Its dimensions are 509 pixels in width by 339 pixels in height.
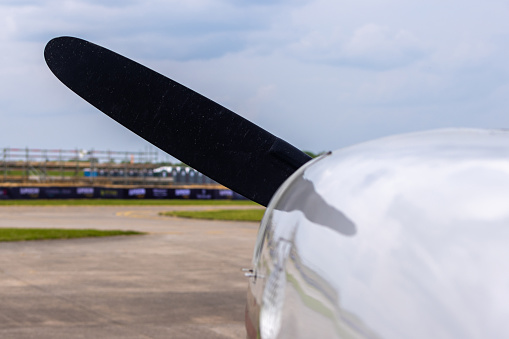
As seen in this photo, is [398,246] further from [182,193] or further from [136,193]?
[182,193]

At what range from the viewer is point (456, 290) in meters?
1.52

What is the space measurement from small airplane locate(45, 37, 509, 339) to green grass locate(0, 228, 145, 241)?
18216 mm

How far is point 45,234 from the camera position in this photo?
20.2 metres

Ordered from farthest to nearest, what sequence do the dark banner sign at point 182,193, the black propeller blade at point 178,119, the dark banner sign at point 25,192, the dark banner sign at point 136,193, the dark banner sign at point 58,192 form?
the dark banner sign at point 182,193, the dark banner sign at point 136,193, the dark banner sign at point 58,192, the dark banner sign at point 25,192, the black propeller blade at point 178,119

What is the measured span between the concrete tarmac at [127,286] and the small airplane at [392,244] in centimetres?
681

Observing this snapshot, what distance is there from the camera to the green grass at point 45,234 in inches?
765

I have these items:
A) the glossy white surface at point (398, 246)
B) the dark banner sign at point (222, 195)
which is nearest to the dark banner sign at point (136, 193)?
the dark banner sign at point (222, 195)

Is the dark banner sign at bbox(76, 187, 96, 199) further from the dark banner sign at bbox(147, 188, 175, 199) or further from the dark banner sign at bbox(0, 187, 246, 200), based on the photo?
the dark banner sign at bbox(147, 188, 175, 199)

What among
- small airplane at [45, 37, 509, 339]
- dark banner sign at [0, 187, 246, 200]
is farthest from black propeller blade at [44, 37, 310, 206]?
dark banner sign at [0, 187, 246, 200]

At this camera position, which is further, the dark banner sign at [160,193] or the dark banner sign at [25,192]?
the dark banner sign at [160,193]

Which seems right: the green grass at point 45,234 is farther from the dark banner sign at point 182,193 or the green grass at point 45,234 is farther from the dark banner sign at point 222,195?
the dark banner sign at point 222,195

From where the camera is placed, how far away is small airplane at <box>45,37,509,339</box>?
1.52 m

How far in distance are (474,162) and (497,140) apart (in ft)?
0.59

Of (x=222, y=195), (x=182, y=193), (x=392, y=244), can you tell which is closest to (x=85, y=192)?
(x=182, y=193)
